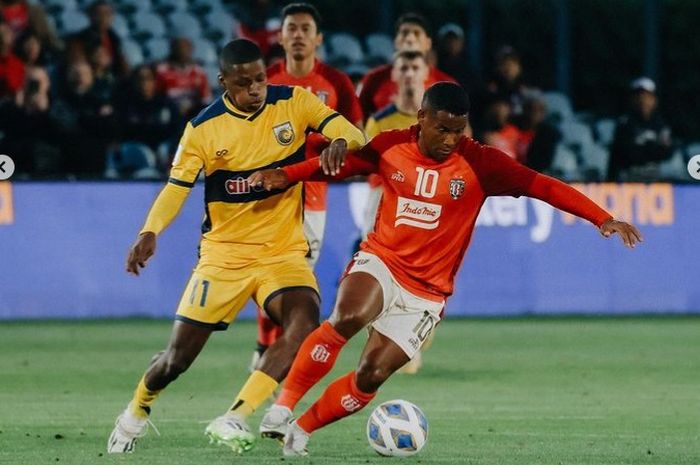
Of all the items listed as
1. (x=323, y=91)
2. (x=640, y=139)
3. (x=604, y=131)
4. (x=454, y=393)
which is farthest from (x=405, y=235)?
(x=604, y=131)

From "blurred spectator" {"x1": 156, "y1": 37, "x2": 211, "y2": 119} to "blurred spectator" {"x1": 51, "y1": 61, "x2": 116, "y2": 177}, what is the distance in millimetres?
829

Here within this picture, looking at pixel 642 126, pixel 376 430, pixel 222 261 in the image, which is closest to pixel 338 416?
pixel 376 430

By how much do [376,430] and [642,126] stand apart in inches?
412

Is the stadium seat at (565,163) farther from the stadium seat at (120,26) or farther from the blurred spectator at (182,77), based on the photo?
the stadium seat at (120,26)

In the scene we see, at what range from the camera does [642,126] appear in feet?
59.6

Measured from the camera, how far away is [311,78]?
456 inches

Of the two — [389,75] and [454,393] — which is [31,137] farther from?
[454,393]

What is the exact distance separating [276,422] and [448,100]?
5.92 feet

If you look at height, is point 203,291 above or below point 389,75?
below

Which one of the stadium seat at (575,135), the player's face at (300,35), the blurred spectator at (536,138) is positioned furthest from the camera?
the stadium seat at (575,135)

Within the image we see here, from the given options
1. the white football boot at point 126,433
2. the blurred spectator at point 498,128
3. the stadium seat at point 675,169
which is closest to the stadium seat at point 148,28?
the blurred spectator at point 498,128

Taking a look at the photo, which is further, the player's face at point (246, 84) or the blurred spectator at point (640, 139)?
the blurred spectator at point (640, 139)

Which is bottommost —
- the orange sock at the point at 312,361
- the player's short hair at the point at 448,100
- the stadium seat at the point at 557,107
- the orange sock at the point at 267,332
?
the orange sock at the point at 267,332

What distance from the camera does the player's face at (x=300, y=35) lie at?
11414 mm
